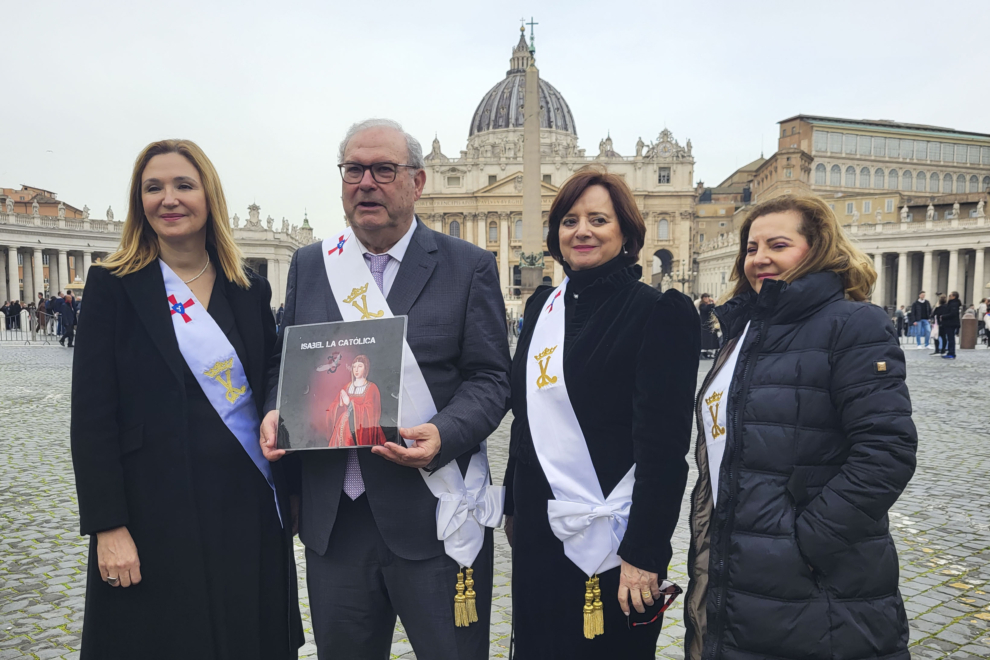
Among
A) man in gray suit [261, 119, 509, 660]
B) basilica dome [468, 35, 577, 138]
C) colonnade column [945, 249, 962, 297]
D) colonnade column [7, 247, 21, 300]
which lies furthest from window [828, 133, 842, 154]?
man in gray suit [261, 119, 509, 660]

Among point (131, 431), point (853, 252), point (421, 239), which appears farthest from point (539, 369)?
point (131, 431)

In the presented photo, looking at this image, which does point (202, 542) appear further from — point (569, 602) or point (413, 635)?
point (569, 602)

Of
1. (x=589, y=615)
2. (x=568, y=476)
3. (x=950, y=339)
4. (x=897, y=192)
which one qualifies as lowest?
(x=950, y=339)

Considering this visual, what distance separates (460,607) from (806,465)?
3.87ft

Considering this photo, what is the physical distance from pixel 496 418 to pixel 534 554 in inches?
19.3

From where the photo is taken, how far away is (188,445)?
90.7 inches

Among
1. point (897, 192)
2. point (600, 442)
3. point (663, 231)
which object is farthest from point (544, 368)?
point (663, 231)

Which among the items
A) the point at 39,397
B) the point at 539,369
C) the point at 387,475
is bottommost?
the point at 39,397

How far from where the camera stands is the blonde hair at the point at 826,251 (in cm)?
231

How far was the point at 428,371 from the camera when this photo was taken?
2.34m

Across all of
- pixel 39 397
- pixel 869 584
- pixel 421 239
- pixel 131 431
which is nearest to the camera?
pixel 869 584

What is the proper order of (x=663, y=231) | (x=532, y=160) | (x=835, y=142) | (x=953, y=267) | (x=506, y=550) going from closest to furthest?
(x=506, y=550)
(x=532, y=160)
(x=953, y=267)
(x=835, y=142)
(x=663, y=231)

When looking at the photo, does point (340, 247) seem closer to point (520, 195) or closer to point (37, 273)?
point (37, 273)

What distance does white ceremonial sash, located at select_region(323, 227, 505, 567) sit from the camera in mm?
2273
